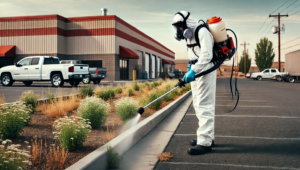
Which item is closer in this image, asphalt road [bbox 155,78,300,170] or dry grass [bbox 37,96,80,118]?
asphalt road [bbox 155,78,300,170]

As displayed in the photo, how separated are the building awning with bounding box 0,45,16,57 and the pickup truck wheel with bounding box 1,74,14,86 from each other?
498 inches

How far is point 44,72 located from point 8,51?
617 inches

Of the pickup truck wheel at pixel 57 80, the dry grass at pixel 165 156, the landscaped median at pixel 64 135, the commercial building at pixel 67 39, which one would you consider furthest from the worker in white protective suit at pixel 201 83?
the commercial building at pixel 67 39

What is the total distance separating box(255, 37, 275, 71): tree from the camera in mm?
69500

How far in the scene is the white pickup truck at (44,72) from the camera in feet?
57.4

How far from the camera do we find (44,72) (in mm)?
17969

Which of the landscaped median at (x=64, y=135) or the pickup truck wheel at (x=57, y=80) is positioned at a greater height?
the pickup truck wheel at (x=57, y=80)

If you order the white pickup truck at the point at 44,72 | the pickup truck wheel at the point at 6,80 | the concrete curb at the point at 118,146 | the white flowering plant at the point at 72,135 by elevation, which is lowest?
the concrete curb at the point at 118,146

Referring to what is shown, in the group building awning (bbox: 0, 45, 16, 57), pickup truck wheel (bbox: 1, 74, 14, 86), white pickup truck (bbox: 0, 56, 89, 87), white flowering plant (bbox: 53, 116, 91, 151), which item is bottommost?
white flowering plant (bbox: 53, 116, 91, 151)

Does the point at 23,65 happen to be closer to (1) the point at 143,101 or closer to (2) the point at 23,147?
(1) the point at 143,101

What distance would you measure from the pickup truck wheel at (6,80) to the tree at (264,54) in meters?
64.3

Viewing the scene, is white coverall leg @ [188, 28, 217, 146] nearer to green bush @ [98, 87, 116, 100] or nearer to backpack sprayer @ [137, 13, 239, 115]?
backpack sprayer @ [137, 13, 239, 115]

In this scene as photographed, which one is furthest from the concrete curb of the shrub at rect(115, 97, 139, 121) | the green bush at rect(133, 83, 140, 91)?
the green bush at rect(133, 83, 140, 91)

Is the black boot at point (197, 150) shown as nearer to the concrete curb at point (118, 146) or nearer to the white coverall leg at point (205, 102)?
the white coverall leg at point (205, 102)
